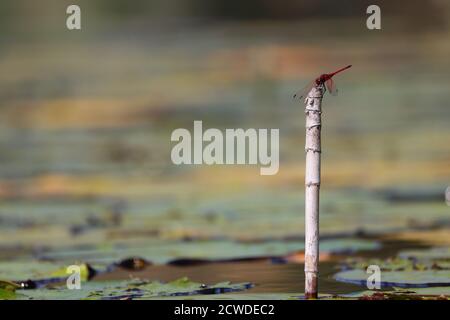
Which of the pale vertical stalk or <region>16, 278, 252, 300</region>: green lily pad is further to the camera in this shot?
<region>16, 278, 252, 300</region>: green lily pad

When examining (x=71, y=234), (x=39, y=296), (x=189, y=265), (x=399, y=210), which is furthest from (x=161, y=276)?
(x=399, y=210)

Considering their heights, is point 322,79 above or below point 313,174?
above

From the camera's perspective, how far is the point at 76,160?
12953mm

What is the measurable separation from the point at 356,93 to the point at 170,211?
2352 mm

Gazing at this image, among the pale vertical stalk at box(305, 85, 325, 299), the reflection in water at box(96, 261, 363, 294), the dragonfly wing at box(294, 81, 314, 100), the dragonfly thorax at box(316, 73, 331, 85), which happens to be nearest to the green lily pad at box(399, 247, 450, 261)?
the reflection in water at box(96, 261, 363, 294)

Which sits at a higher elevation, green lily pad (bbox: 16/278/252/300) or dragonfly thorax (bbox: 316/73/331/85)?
dragonfly thorax (bbox: 316/73/331/85)

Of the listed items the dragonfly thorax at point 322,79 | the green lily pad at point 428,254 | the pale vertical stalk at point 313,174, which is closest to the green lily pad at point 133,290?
the pale vertical stalk at point 313,174

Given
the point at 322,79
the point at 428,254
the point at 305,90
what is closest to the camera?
the point at 322,79

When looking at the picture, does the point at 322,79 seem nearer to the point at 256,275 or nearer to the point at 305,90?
the point at 256,275

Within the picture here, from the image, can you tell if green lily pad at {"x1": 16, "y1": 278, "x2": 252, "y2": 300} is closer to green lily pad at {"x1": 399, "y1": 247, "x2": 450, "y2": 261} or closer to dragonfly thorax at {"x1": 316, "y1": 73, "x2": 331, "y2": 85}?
green lily pad at {"x1": 399, "y1": 247, "x2": 450, "y2": 261}

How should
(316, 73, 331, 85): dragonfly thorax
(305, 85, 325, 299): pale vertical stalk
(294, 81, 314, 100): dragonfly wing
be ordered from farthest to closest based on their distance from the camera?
(294, 81, 314, 100): dragonfly wing, (316, 73, 331, 85): dragonfly thorax, (305, 85, 325, 299): pale vertical stalk

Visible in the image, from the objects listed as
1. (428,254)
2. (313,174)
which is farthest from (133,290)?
(428,254)

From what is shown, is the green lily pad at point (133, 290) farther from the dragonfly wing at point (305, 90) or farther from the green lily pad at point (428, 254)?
the green lily pad at point (428, 254)
